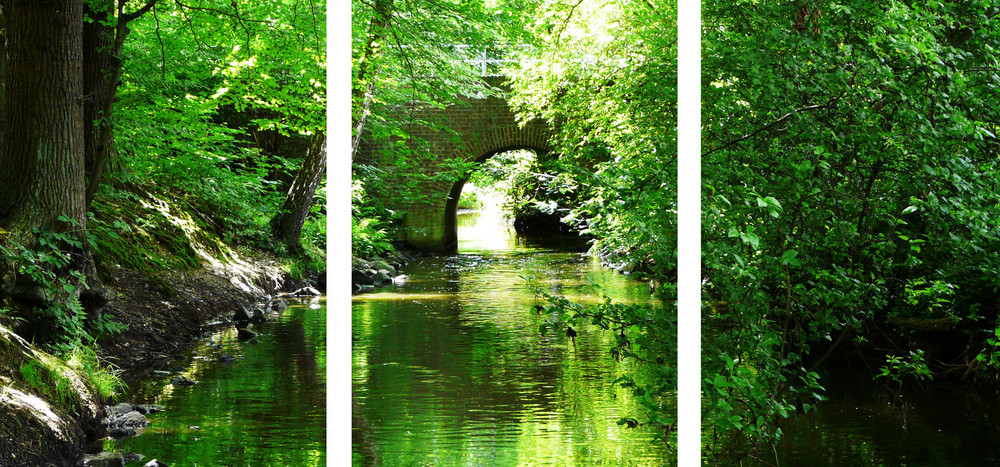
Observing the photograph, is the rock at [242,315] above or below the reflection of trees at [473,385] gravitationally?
above

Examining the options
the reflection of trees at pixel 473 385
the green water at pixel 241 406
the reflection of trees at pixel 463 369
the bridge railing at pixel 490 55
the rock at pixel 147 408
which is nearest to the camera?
the green water at pixel 241 406

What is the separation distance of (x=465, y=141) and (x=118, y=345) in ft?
26.6

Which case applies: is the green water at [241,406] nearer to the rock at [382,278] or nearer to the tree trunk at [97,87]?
the tree trunk at [97,87]

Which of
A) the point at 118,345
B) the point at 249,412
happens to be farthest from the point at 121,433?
the point at 118,345

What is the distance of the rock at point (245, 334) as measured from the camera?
5.64 meters

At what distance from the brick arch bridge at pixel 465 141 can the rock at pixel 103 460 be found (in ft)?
30.9

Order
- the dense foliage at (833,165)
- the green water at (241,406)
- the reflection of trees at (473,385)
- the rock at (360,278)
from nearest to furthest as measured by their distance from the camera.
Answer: the dense foliage at (833,165) < the green water at (241,406) < the reflection of trees at (473,385) < the rock at (360,278)

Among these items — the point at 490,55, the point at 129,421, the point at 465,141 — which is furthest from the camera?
the point at 465,141

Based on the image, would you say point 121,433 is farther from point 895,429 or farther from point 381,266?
point 381,266

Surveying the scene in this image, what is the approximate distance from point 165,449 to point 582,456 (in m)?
1.50

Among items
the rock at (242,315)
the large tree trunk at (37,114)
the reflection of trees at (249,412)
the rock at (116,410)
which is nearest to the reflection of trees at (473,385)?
the reflection of trees at (249,412)

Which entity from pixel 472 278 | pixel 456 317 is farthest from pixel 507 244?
pixel 456 317

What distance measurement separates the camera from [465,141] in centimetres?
1254

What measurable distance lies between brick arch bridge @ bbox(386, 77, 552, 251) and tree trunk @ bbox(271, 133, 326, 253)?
3.59 m
